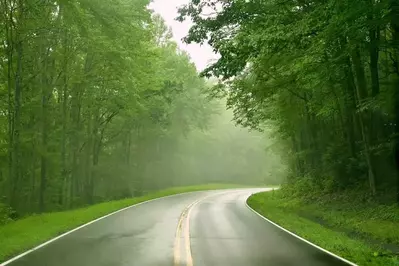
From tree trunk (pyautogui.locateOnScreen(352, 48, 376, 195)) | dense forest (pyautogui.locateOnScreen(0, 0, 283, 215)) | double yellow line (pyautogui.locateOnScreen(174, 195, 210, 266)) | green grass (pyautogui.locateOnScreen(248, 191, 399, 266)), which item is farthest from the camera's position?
A: dense forest (pyautogui.locateOnScreen(0, 0, 283, 215))

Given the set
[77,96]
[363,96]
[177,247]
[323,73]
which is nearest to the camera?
[177,247]

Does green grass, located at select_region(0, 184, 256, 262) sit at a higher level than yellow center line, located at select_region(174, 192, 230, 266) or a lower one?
higher

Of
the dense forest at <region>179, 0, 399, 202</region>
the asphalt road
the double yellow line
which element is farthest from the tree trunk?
the double yellow line

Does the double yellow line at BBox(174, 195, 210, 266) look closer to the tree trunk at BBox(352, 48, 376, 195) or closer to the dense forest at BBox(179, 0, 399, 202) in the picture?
the dense forest at BBox(179, 0, 399, 202)

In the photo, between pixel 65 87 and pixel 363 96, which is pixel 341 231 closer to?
pixel 363 96

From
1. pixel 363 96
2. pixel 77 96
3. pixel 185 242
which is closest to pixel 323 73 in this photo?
pixel 363 96

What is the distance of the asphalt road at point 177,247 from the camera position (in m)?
8.39

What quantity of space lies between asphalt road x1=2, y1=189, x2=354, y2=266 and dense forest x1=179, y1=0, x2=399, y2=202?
5.73m

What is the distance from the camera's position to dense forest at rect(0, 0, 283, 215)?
60.9 ft

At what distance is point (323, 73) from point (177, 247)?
973cm

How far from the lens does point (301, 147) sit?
2973 cm

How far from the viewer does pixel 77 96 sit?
27.0 m

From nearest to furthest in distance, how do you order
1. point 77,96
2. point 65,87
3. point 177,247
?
point 177,247 < point 65,87 < point 77,96

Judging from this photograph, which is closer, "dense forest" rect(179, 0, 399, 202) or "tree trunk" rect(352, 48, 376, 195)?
"dense forest" rect(179, 0, 399, 202)
